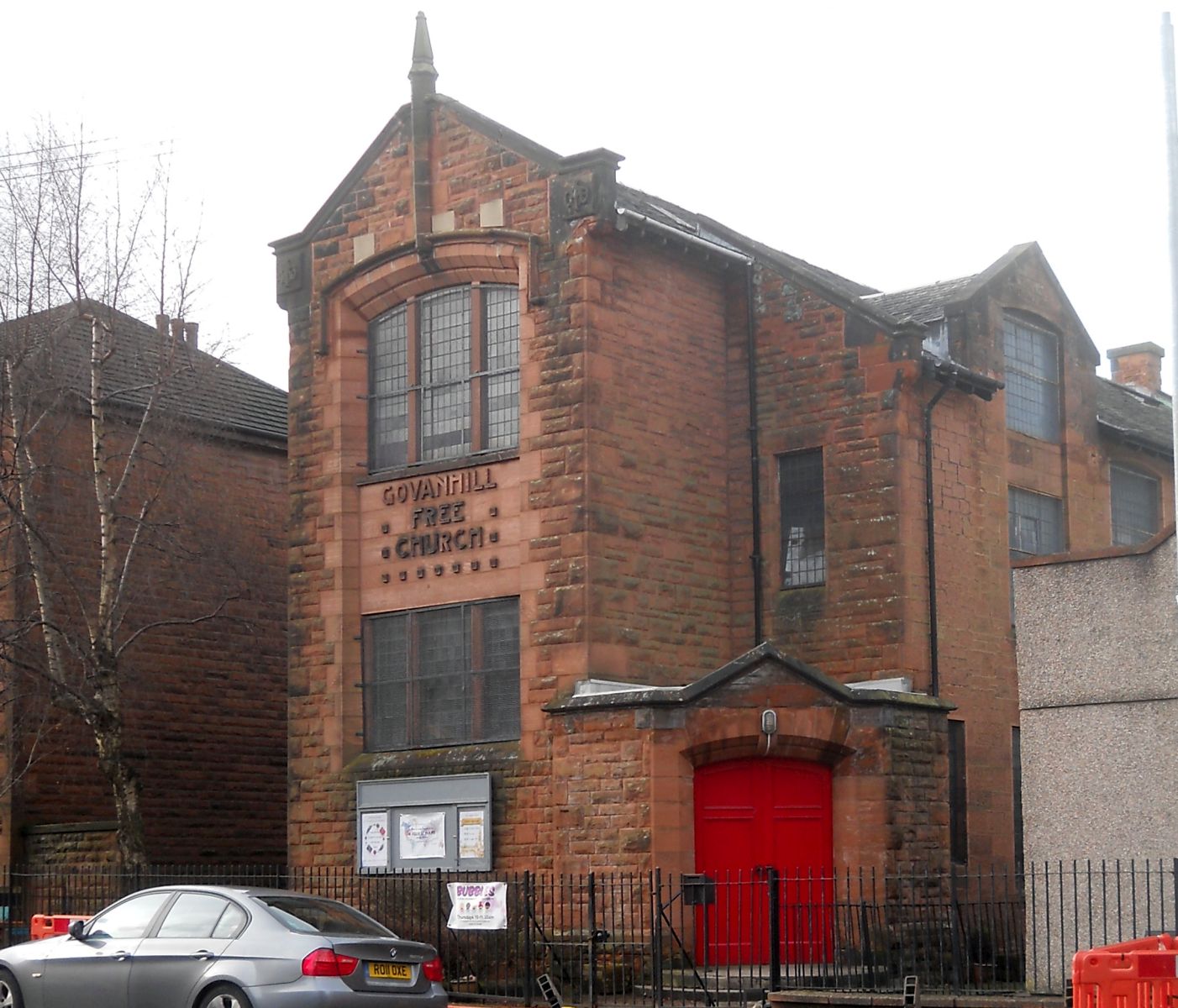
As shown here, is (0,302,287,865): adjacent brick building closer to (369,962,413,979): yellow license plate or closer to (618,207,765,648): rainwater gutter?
(618,207,765,648): rainwater gutter

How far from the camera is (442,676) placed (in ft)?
78.6

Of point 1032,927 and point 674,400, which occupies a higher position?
point 674,400

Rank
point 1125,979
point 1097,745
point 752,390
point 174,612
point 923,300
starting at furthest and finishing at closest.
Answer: point 174,612 < point 923,300 < point 752,390 < point 1097,745 < point 1125,979

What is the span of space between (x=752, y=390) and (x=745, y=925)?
7.25 meters

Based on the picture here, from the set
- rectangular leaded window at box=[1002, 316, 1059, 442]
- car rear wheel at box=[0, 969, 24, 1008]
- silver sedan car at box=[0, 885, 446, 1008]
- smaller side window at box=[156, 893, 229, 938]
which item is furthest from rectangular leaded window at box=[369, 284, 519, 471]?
car rear wheel at box=[0, 969, 24, 1008]

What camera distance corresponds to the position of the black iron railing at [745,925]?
651 inches

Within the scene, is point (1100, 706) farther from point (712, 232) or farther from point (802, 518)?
point (712, 232)

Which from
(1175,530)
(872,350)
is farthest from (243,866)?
(1175,530)

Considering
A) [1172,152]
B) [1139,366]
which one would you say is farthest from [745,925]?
[1139,366]

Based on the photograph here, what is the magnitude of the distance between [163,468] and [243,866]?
6298mm

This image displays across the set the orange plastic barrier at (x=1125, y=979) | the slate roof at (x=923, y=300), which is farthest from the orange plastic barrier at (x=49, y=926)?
the slate roof at (x=923, y=300)

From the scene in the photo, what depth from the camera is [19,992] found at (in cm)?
1548

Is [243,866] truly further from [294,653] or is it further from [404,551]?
[404,551]

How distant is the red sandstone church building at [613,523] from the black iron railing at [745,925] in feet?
1.75
